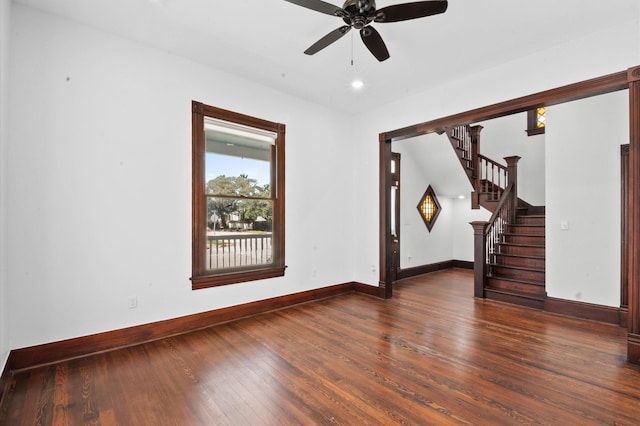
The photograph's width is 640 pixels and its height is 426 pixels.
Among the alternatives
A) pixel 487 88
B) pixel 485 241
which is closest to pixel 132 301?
pixel 487 88

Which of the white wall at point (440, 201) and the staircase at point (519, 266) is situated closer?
the staircase at point (519, 266)

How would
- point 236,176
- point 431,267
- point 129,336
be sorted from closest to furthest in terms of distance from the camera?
point 129,336 → point 236,176 → point 431,267

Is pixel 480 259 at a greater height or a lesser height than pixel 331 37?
lesser

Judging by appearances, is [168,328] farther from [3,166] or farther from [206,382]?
[3,166]

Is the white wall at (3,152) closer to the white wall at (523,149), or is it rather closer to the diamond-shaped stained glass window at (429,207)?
the diamond-shaped stained glass window at (429,207)

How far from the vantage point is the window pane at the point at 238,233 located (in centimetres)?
390

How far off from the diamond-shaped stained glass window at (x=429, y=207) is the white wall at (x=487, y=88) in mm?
2558

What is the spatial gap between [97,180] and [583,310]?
583 centimetres

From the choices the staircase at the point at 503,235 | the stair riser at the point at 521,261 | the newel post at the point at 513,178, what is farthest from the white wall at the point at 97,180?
the newel post at the point at 513,178

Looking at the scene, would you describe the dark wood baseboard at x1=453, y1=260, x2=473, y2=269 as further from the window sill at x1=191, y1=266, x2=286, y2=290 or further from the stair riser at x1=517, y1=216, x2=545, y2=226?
the window sill at x1=191, y1=266, x2=286, y2=290

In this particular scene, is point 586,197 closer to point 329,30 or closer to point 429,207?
point 429,207

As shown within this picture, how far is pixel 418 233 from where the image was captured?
23.9ft

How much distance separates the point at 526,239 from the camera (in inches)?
223

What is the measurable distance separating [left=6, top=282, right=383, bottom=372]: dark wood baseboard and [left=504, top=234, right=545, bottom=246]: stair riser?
13.4 ft
